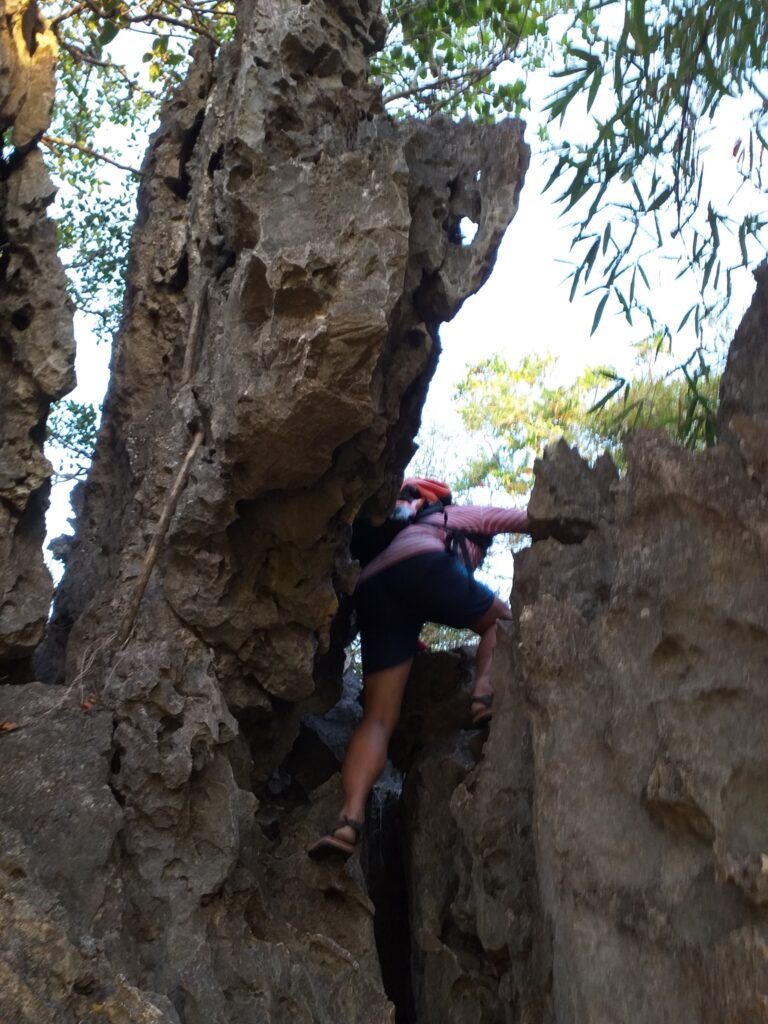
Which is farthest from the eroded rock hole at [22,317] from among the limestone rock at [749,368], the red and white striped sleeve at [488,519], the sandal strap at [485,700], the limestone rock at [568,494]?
the limestone rock at [749,368]

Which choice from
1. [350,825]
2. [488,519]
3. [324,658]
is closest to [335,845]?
[350,825]

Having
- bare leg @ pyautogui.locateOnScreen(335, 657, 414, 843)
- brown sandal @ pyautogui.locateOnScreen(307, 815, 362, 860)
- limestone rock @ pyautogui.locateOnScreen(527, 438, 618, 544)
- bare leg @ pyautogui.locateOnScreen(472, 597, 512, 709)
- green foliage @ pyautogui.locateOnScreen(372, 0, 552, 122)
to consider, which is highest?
green foliage @ pyautogui.locateOnScreen(372, 0, 552, 122)

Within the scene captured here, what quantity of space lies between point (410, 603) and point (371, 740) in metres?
0.84

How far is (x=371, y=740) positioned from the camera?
6.27 m

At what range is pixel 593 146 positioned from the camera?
5387mm

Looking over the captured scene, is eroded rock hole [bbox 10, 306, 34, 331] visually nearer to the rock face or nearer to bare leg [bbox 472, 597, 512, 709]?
the rock face

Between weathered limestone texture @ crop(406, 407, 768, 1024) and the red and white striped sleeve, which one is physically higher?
the red and white striped sleeve

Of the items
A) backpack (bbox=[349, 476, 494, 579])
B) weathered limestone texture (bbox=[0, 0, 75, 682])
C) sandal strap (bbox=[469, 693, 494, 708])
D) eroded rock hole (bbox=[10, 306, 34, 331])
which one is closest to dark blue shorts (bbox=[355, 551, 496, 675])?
backpack (bbox=[349, 476, 494, 579])

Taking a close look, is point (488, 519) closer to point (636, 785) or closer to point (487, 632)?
point (487, 632)

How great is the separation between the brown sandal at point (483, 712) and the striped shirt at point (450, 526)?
2.45ft

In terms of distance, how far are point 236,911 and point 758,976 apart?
2323 mm

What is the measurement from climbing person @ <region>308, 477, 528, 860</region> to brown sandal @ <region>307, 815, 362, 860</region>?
64 centimetres

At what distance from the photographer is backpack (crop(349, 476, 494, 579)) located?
6.86m

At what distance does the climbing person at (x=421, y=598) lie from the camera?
6516mm
